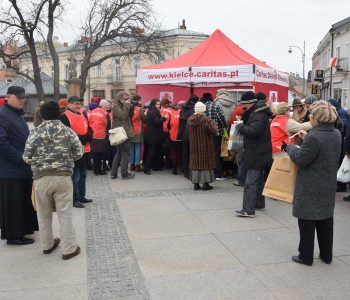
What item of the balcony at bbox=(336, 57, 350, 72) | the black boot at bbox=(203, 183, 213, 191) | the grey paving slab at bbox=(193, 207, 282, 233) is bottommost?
the grey paving slab at bbox=(193, 207, 282, 233)

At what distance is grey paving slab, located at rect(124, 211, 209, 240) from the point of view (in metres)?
5.39

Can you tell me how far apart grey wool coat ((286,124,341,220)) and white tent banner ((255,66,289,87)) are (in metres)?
5.66

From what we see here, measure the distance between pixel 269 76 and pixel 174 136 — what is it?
2706mm

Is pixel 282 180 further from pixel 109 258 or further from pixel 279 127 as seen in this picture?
pixel 279 127

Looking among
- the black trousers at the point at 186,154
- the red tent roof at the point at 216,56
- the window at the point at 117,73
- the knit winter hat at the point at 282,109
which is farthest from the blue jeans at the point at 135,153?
the window at the point at 117,73

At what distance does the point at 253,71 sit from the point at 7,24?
2340 cm

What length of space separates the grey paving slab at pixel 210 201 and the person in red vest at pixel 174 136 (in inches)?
88.4

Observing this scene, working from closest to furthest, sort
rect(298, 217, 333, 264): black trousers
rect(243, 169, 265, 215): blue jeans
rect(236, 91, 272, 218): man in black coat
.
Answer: rect(298, 217, 333, 264): black trousers, rect(236, 91, 272, 218): man in black coat, rect(243, 169, 265, 215): blue jeans

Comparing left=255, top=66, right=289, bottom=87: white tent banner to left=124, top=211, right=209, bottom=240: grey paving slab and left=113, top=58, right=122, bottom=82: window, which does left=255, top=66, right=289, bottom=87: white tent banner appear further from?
left=113, top=58, right=122, bottom=82: window

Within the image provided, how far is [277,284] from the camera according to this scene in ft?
12.7

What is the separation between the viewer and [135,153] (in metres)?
9.93

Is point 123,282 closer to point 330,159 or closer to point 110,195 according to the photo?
point 330,159

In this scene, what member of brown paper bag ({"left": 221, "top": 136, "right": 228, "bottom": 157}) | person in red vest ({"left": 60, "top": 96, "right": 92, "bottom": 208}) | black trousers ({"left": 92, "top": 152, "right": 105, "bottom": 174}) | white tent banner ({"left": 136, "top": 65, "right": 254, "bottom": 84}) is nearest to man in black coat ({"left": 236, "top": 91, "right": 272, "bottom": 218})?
person in red vest ({"left": 60, "top": 96, "right": 92, "bottom": 208})

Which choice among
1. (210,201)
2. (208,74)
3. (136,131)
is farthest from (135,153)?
(210,201)
